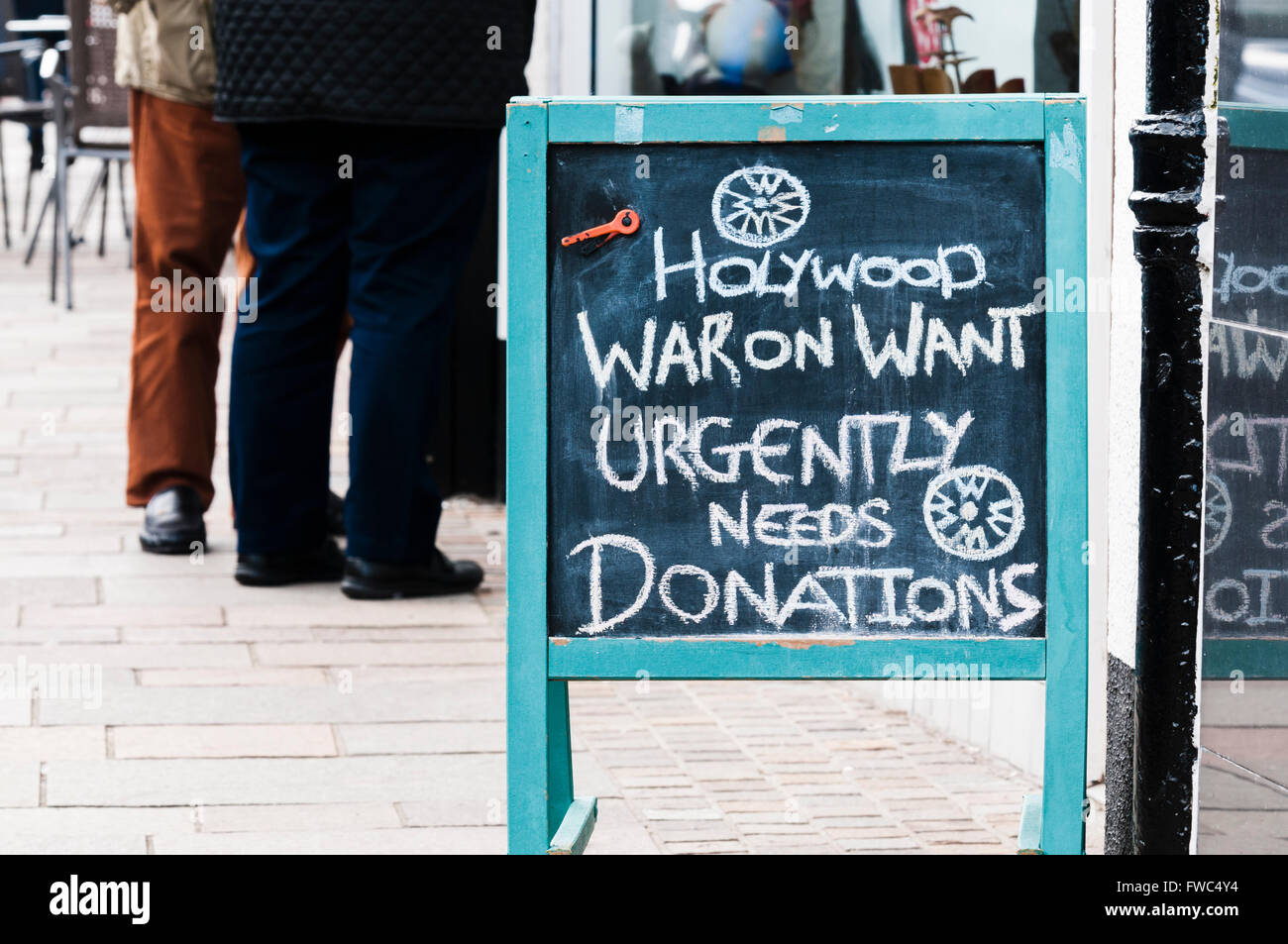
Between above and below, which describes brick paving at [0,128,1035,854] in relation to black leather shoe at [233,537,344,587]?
below

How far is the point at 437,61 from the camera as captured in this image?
4578mm

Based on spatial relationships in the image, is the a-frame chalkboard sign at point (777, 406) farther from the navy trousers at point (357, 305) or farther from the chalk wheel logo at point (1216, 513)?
the navy trousers at point (357, 305)

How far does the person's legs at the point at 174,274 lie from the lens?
5.30 meters

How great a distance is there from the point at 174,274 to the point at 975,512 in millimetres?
3277

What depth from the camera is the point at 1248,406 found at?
8.98 feet

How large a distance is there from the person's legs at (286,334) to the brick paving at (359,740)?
0.29m

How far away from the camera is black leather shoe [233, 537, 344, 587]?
16.6 feet

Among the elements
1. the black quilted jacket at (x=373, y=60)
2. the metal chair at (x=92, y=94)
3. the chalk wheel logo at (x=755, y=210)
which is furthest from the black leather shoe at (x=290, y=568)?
the metal chair at (x=92, y=94)

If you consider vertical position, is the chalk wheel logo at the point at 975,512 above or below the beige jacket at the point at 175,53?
below

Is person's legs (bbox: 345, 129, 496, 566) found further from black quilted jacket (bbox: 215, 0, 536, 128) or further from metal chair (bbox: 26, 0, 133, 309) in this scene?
metal chair (bbox: 26, 0, 133, 309)

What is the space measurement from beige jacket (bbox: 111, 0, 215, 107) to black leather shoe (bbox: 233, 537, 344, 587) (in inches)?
49.2

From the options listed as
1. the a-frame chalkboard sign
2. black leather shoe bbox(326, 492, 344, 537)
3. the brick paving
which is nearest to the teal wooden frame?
the a-frame chalkboard sign

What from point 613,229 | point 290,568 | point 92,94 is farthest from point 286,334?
point 92,94
